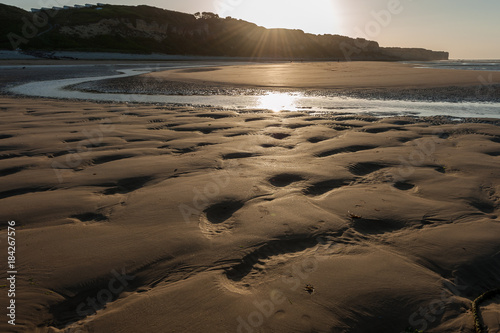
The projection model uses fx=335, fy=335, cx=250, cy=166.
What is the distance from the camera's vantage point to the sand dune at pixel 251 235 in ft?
5.12

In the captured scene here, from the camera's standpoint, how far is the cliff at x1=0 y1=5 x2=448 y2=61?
59.0 meters

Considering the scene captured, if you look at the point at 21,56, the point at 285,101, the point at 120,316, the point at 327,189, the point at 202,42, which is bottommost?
the point at 120,316

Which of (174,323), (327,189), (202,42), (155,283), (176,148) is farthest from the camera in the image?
(202,42)

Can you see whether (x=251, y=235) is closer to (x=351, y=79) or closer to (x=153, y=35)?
(x=351, y=79)

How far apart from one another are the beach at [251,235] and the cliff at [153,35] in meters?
57.8

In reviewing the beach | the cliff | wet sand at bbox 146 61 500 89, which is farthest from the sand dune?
the cliff

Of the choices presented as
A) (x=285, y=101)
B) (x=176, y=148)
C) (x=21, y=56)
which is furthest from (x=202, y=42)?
(x=176, y=148)

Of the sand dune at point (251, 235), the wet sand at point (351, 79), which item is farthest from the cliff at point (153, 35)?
the sand dune at point (251, 235)

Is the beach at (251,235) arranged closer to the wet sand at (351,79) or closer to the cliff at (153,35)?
the wet sand at (351,79)

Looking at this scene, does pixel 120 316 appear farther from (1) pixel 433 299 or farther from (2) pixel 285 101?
(2) pixel 285 101

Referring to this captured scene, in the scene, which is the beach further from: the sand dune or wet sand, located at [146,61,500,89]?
wet sand, located at [146,61,500,89]

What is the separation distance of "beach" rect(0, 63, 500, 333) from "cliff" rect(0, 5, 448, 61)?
190ft

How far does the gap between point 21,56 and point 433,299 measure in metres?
51.2

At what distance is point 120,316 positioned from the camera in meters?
1.53
